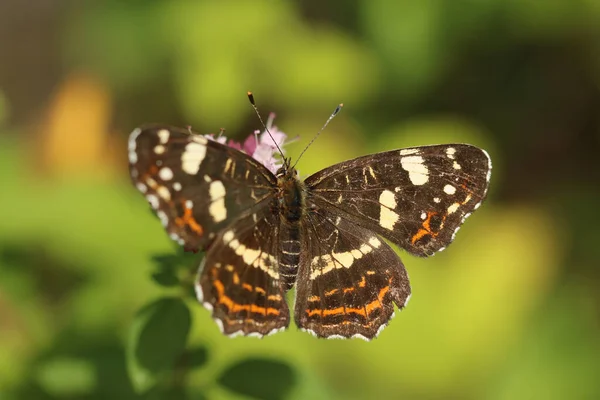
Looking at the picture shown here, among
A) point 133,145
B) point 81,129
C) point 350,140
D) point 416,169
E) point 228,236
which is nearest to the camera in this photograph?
point 133,145

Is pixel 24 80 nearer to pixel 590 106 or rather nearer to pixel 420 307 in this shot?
pixel 420 307

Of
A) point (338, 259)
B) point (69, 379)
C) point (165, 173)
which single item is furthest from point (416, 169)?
point (69, 379)

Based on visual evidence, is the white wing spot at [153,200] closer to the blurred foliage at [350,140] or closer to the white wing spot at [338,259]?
the white wing spot at [338,259]

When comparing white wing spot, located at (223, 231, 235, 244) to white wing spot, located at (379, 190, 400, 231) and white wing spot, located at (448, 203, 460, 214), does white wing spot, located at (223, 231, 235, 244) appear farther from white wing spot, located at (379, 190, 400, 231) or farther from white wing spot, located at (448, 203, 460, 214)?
white wing spot, located at (448, 203, 460, 214)

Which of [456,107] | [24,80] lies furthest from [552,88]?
[24,80]

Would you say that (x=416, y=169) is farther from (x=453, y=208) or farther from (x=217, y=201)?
(x=217, y=201)

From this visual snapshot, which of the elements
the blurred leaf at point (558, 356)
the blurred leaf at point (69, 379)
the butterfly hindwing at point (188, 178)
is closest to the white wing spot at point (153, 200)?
the butterfly hindwing at point (188, 178)
